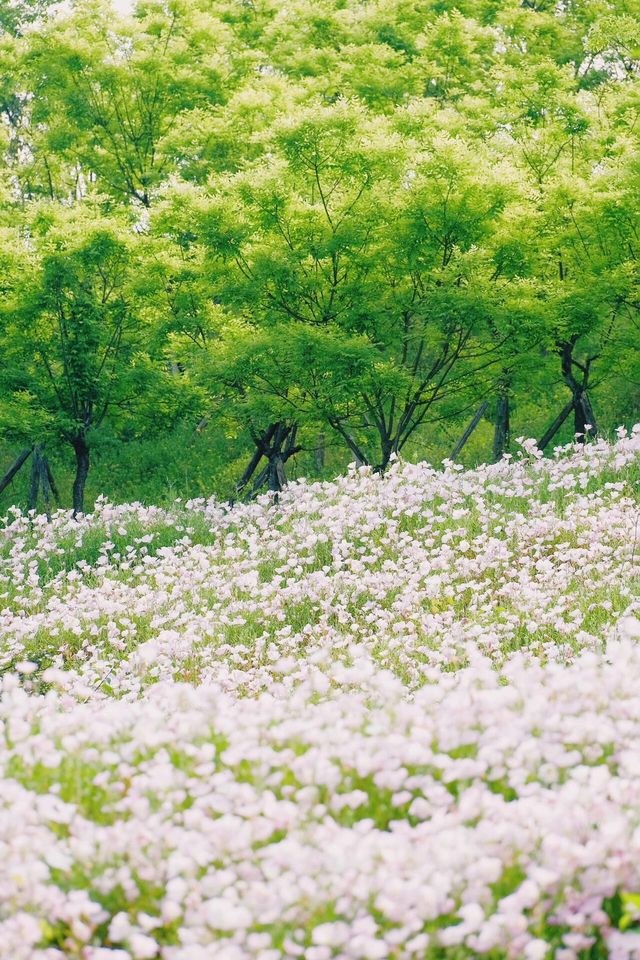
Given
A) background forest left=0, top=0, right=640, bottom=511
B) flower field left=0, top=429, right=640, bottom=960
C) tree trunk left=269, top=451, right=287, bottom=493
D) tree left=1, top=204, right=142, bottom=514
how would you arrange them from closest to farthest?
flower field left=0, top=429, right=640, bottom=960 < background forest left=0, top=0, right=640, bottom=511 < tree left=1, top=204, right=142, bottom=514 < tree trunk left=269, top=451, right=287, bottom=493

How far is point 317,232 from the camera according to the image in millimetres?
14492

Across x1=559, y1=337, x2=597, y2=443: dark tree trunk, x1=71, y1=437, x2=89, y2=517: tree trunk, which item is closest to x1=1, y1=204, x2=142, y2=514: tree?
x1=71, y1=437, x2=89, y2=517: tree trunk

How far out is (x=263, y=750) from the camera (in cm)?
364

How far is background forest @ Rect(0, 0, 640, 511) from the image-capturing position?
46.7 ft

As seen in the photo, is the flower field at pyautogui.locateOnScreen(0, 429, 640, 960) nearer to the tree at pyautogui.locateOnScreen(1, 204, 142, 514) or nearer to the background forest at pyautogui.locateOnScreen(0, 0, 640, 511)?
the background forest at pyautogui.locateOnScreen(0, 0, 640, 511)

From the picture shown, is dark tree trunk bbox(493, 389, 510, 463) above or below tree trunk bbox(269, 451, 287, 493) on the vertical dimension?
above

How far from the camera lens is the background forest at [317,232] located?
14.2 metres

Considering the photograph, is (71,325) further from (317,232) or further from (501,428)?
(501,428)

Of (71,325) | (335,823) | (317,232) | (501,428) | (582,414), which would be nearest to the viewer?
(335,823)

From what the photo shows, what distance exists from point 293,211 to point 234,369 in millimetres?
2682

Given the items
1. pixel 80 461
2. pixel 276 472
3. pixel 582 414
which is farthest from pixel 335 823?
pixel 582 414

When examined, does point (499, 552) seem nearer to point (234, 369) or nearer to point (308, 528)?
point (308, 528)

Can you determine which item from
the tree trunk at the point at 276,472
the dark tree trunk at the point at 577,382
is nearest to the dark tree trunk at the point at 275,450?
the tree trunk at the point at 276,472

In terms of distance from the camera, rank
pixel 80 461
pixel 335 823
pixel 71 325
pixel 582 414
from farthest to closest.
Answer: pixel 582 414
pixel 80 461
pixel 71 325
pixel 335 823
